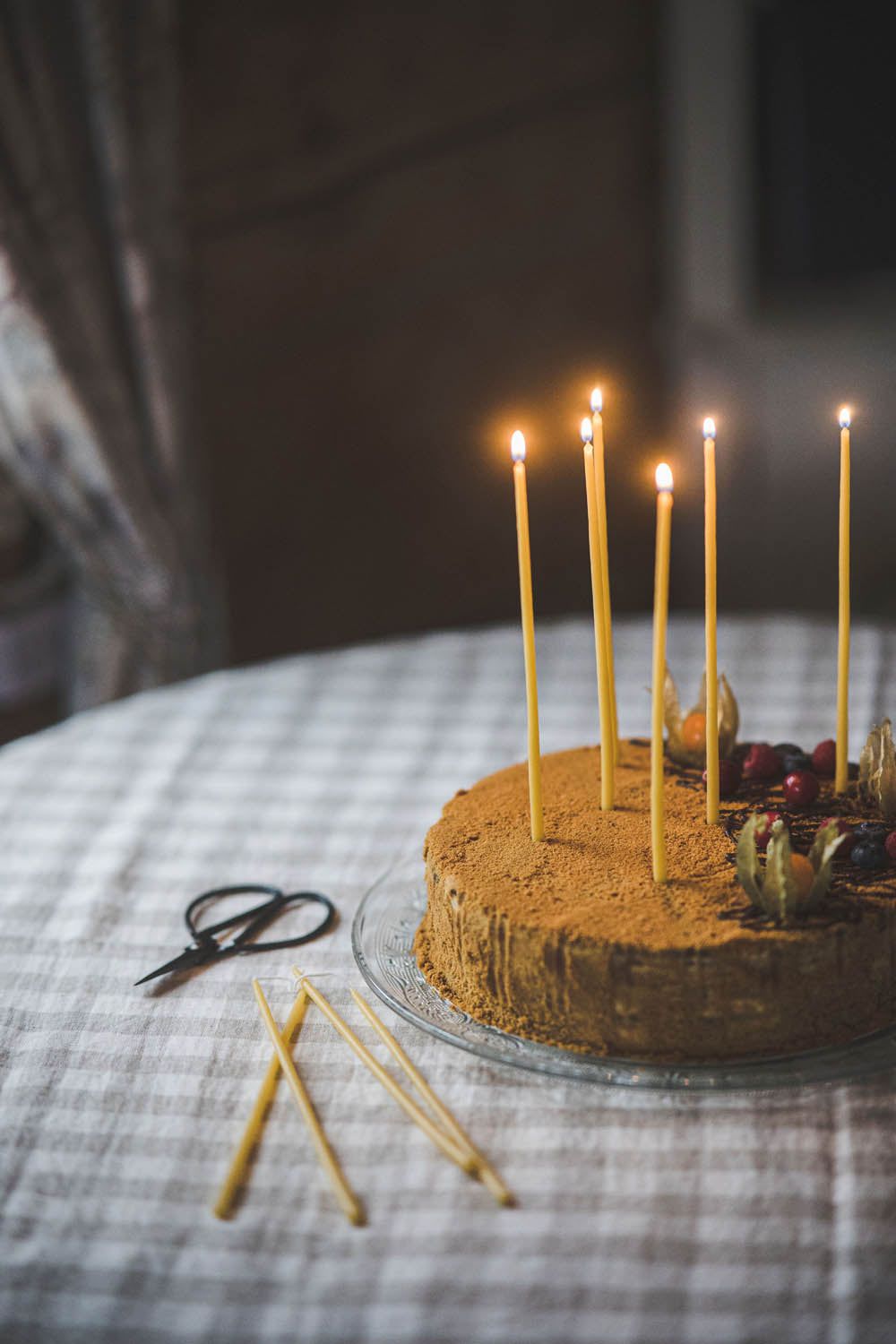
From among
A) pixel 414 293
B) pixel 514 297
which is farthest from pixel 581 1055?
pixel 514 297

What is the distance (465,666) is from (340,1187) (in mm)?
1018

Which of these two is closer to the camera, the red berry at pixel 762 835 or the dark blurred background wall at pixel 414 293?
the red berry at pixel 762 835

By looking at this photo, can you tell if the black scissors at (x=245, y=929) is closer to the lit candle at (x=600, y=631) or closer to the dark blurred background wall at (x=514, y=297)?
the lit candle at (x=600, y=631)

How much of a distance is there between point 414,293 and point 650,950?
2501mm

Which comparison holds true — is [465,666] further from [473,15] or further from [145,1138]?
[473,15]

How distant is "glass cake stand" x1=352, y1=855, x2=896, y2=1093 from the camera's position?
0.85 m

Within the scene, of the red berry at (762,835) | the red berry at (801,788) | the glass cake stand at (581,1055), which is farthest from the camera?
the red berry at (801,788)

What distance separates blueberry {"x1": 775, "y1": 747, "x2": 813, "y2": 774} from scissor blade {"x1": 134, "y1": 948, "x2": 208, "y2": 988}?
1.75ft

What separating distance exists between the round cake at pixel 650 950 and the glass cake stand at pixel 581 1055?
0.05 ft

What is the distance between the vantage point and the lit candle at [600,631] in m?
0.99

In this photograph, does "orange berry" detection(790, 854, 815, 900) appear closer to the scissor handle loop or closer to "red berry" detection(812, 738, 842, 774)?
"red berry" detection(812, 738, 842, 774)

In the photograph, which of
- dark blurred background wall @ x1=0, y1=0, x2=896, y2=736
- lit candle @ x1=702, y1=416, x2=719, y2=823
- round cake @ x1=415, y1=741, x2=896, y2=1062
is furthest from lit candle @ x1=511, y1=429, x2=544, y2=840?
dark blurred background wall @ x1=0, y1=0, x2=896, y2=736

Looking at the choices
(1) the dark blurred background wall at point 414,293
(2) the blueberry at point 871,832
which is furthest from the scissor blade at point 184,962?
(1) the dark blurred background wall at point 414,293

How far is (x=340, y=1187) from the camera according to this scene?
0.77 meters
